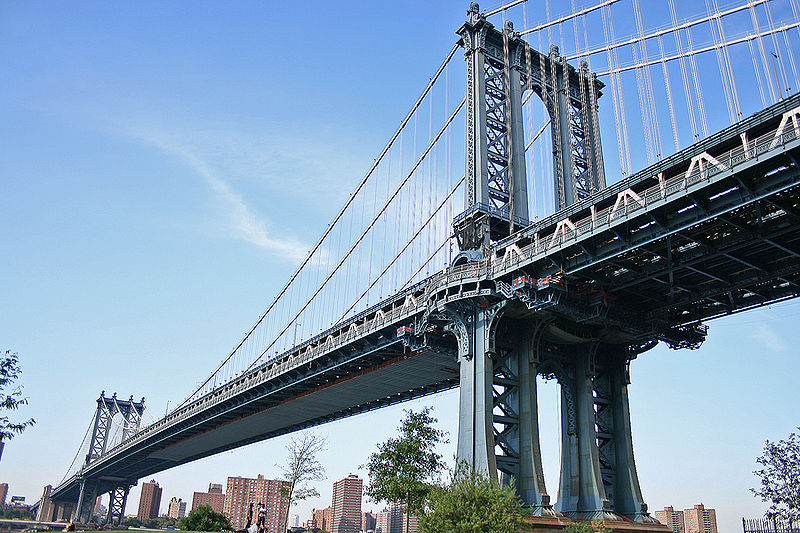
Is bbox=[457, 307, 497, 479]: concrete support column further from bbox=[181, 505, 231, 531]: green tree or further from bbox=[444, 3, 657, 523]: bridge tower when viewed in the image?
bbox=[181, 505, 231, 531]: green tree

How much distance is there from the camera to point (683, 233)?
36.7 metres

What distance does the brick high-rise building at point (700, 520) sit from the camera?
166250 mm

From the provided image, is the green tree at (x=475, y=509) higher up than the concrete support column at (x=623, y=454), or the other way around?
the concrete support column at (x=623, y=454)

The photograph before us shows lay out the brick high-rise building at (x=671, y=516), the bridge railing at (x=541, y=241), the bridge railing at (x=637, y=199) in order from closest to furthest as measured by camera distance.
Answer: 1. the bridge railing at (x=637, y=199)
2. the bridge railing at (x=541, y=241)
3. the brick high-rise building at (x=671, y=516)

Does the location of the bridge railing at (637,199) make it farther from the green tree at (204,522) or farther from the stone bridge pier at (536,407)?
the green tree at (204,522)

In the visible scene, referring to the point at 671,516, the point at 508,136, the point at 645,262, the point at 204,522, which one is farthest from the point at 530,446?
the point at 671,516

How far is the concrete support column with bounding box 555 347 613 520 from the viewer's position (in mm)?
46250

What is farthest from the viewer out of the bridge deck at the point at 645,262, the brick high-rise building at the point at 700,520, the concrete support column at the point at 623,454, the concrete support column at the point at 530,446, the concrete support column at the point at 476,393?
the brick high-rise building at the point at 700,520

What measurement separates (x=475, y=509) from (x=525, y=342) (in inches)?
584

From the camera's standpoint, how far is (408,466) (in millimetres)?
57250

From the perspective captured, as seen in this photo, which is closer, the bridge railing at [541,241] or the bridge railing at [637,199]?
the bridge railing at [637,199]

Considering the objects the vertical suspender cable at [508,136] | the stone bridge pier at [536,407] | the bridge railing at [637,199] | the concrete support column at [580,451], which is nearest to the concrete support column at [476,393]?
the stone bridge pier at [536,407]

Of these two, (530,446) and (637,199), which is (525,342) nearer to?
(530,446)

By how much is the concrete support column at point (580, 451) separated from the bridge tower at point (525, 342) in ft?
0.27
